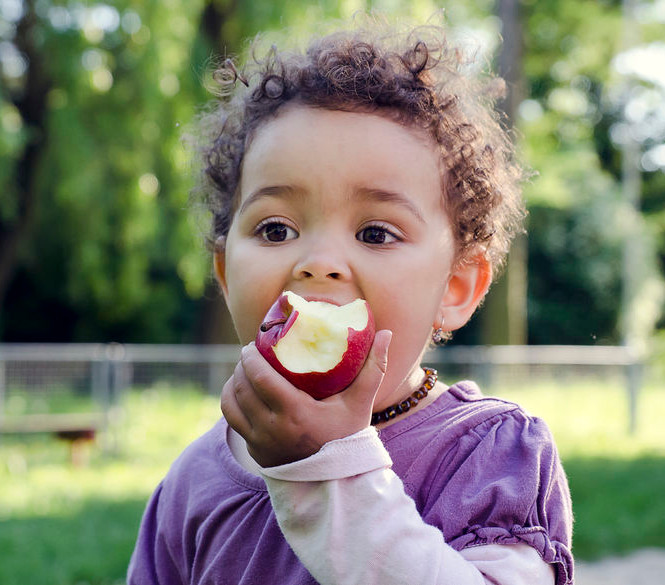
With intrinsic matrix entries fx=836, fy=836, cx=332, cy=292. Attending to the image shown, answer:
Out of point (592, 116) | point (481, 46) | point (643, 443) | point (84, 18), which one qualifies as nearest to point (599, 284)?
point (592, 116)

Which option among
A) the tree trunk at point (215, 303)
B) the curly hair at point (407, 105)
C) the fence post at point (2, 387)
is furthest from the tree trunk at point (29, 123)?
the curly hair at point (407, 105)

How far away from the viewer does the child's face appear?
1.37 meters

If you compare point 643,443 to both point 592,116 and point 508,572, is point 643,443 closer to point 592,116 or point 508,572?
point 508,572

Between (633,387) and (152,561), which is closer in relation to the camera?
(152,561)

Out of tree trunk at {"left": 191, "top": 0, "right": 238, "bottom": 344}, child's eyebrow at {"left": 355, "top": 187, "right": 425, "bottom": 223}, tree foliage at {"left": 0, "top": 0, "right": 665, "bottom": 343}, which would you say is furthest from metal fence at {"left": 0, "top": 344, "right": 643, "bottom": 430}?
child's eyebrow at {"left": 355, "top": 187, "right": 425, "bottom": 223}

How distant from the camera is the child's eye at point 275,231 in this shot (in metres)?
1.42

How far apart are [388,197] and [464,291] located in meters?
0.32

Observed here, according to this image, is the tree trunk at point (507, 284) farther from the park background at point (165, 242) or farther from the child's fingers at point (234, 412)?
the child's fingers at point (234, 412)

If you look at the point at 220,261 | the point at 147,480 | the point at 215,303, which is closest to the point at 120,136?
the point at 215,303

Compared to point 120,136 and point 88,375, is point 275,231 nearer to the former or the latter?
point 88,375

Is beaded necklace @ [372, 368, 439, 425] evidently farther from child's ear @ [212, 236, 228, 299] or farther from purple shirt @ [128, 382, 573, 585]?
child's ear @ [212, 236, 228, 299]

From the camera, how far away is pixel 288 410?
1.19 meters

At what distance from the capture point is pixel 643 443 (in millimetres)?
8422

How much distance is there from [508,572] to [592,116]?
2945 centimetres
